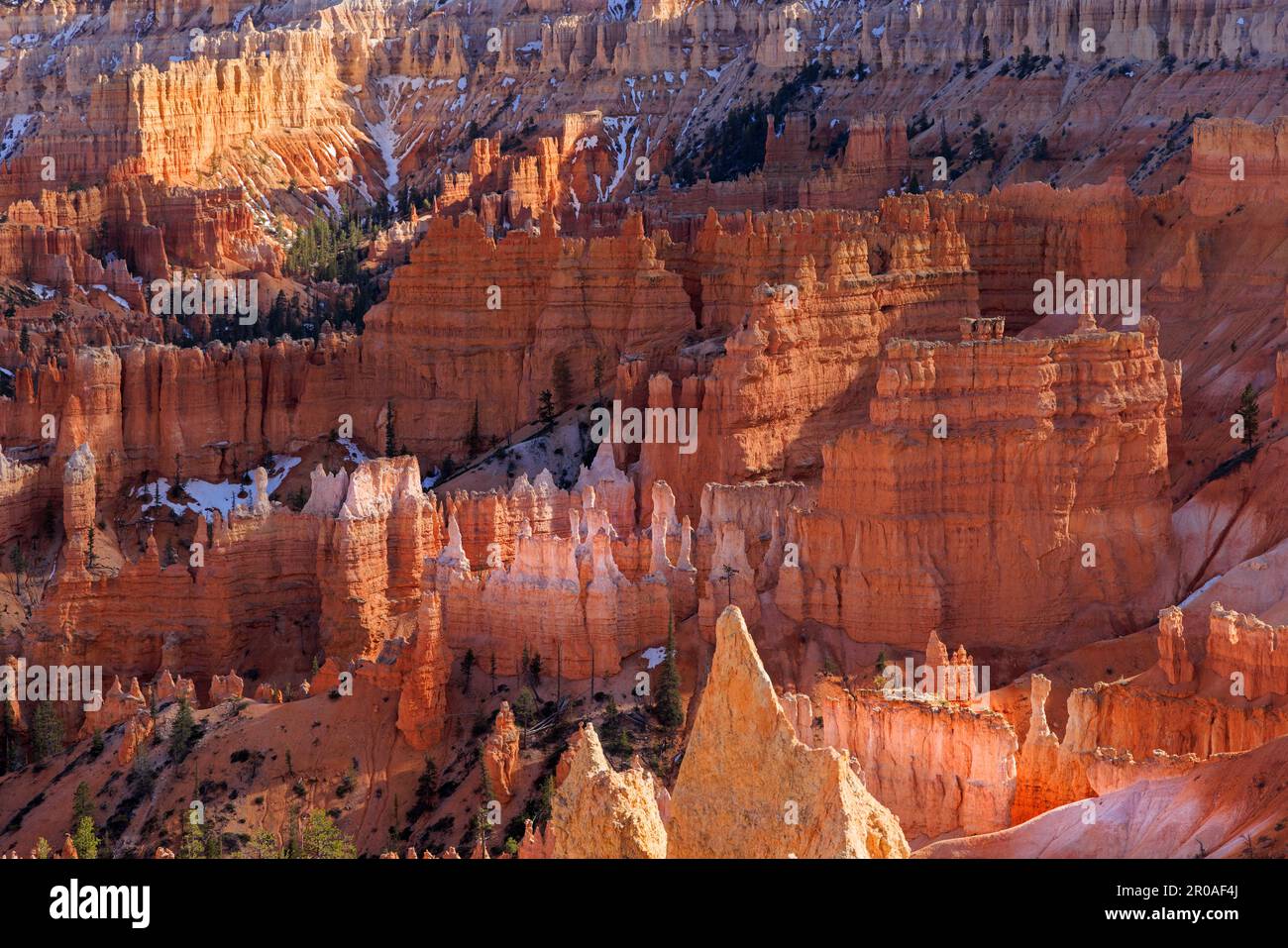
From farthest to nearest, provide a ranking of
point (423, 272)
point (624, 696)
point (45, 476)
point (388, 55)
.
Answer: point (388, 55) < point (423, 272) < point (45, 476) < point (624, 696)

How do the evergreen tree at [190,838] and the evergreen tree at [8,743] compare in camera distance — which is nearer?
the evergreen tree at [190,838]

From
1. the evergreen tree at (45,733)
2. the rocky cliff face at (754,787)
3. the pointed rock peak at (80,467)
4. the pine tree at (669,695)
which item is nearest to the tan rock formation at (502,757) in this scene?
the pine tree at (669,695)

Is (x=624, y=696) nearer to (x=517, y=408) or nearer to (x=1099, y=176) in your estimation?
(x=517, y=408)

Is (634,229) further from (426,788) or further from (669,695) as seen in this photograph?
(426,788)

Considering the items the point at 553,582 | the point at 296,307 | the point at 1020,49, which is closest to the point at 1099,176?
the point at 1020,49

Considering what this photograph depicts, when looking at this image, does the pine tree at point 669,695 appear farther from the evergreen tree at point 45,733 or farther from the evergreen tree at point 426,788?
the evergreen tree at point 45,733

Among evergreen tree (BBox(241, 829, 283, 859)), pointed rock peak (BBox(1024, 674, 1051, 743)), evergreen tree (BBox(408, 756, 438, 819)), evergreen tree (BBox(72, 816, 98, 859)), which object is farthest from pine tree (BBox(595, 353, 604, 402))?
evergreen tree (BBox(72, 816, 98, 859))
